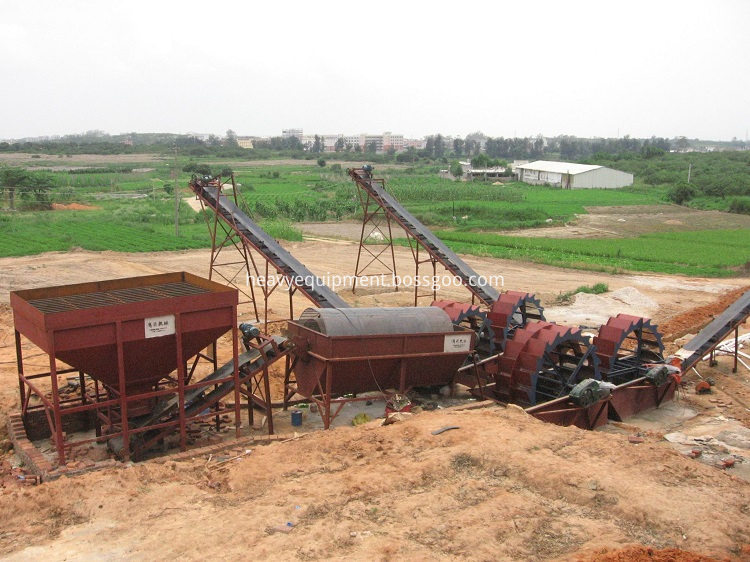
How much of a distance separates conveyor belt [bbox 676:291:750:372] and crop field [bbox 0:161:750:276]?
17.1 metres

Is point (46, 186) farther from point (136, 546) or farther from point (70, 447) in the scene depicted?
point (136, 546)

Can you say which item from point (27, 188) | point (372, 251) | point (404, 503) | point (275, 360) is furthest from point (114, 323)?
point (27, 188)

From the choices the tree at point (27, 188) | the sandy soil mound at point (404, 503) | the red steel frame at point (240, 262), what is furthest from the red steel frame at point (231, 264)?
the tree at point (27, 188)

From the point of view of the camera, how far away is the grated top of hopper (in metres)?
12.9

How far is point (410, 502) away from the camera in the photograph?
9.38 metres

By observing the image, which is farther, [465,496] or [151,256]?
[151,256]

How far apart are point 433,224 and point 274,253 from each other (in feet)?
115

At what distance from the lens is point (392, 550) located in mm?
8164

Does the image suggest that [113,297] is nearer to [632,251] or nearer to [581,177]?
[632,251]

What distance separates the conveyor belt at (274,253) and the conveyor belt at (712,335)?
892cm

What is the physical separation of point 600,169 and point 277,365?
8777 cm

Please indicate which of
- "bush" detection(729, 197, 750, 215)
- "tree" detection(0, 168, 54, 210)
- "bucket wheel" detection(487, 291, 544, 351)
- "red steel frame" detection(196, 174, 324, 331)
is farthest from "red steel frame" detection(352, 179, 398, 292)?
"bush" detection(729, 197, 750, 215)

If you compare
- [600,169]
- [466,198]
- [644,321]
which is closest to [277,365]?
[644,321]

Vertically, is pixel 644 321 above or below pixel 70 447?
above
